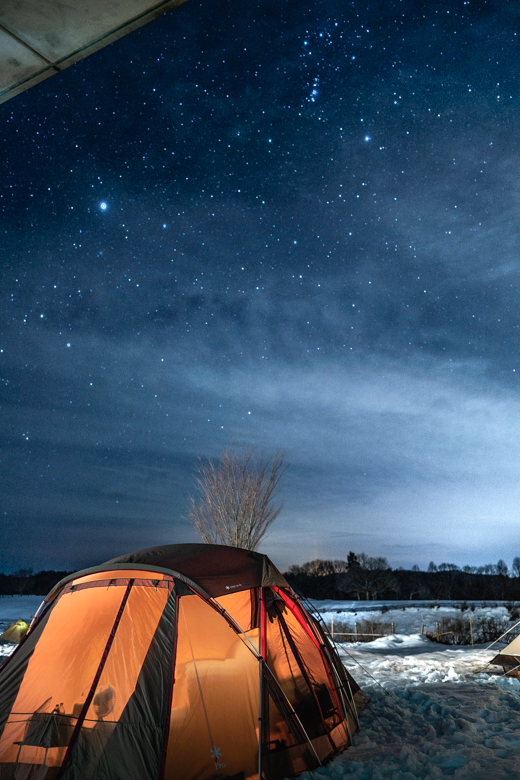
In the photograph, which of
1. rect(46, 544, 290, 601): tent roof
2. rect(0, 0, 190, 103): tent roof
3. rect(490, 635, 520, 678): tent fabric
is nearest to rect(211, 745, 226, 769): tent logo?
rect(46, 544, 290, 601): tent roof

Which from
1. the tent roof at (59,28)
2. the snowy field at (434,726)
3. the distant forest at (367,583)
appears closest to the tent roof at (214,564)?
the snowy field at (434,726)

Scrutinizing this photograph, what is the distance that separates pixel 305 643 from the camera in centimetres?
586

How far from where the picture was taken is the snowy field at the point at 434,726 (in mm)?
4570

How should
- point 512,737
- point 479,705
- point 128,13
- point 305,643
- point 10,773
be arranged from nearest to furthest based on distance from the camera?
point 128,13, point 10,773, point 512,737, point 305,643, point 479,705

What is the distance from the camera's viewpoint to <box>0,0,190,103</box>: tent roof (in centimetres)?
237

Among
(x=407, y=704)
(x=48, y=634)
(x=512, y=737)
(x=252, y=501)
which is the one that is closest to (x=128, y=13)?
(x=48, y=634)

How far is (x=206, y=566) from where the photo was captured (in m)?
5.14

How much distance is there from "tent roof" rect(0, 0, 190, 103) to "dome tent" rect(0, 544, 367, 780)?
4379mm

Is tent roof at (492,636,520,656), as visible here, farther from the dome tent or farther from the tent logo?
the tent logo

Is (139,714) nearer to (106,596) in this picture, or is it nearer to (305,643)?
(106,596)

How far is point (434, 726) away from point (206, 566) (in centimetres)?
371

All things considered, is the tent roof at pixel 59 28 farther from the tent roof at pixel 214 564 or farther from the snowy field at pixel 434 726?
the snowy field at pixel 434 726

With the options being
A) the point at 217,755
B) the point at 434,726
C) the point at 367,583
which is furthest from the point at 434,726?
the point at 367,583

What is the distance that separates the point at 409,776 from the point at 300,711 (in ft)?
3.81
